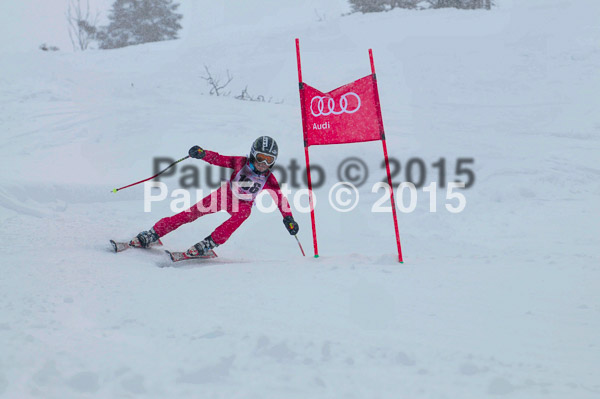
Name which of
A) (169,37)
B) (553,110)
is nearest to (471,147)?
(553,110)

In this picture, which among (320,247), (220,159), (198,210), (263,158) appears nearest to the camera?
(263,158)

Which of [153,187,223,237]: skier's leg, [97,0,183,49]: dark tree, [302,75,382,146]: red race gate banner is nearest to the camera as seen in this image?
[302,75,382,146]: red race gate banner

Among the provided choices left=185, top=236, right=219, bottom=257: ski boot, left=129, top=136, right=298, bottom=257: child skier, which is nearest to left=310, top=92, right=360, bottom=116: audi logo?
A: left=129, top=136, right=298, bottom=257: child skier

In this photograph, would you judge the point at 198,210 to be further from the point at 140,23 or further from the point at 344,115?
the point at 140,23

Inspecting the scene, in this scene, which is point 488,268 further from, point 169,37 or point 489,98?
point 169,37

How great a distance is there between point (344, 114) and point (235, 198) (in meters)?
1.58

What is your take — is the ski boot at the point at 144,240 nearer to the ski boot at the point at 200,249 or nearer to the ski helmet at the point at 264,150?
the ski boot at the point at 200,249

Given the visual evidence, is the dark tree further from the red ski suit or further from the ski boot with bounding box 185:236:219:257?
the ski boot with bounding box 185:236:219:257

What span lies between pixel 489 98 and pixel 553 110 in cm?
174

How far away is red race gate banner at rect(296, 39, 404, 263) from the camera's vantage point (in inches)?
187

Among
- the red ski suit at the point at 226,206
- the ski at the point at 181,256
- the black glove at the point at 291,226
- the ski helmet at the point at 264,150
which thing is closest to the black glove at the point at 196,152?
the red ski suit at the point at 226,206

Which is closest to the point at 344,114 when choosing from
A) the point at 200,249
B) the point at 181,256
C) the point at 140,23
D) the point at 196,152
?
the point at 196,152

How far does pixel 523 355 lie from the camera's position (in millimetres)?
2330

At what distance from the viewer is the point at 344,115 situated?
4836 mm
